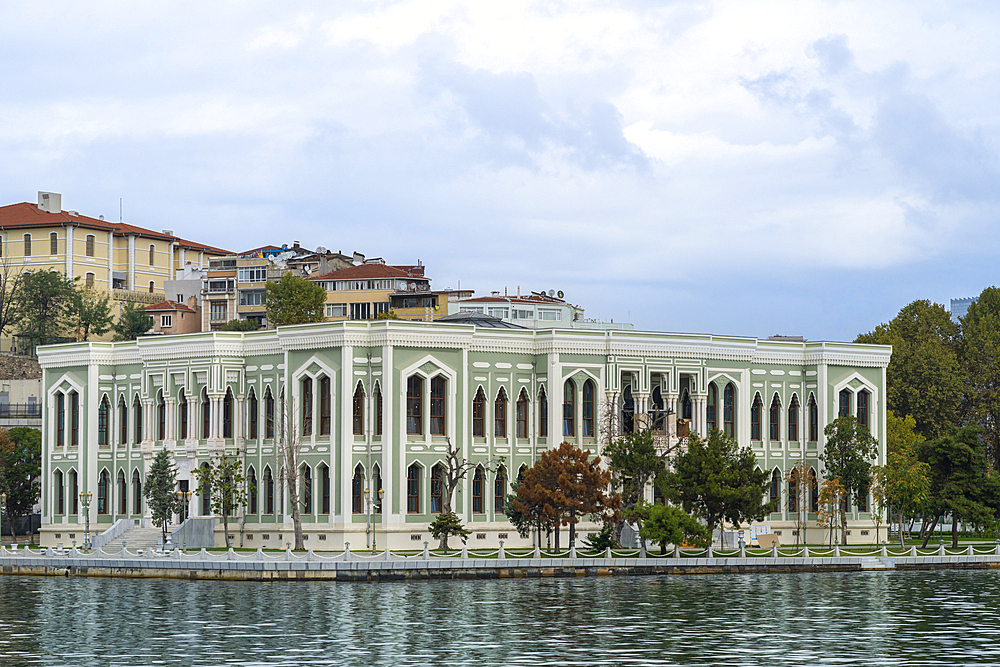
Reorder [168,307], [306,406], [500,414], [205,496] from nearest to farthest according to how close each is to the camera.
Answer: [306,406] → [500,414] → [205,496] → [168,307]

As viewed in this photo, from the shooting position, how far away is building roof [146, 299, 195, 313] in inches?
5842

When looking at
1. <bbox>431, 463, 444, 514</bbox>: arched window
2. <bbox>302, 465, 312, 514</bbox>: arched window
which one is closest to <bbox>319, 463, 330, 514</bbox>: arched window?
<bbox>302, 465, 312, 514</bbox>: arched window

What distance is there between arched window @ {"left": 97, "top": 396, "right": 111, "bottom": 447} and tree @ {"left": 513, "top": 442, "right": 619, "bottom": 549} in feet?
85.4

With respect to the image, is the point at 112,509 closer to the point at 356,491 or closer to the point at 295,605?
the point at 356,491

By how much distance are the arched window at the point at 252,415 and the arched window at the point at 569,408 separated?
15.7m

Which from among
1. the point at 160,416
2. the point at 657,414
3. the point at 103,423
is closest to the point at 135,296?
the point at 103,423

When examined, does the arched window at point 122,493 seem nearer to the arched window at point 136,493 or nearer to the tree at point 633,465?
the arched window at point 136,493

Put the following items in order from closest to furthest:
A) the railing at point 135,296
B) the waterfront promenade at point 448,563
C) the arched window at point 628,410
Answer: the waterfront promenade at point 448,563 < the arched window at point 628,410 < the railing at point 135,296

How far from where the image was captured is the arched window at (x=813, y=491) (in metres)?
92.7

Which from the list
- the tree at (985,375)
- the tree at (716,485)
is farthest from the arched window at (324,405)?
Result: the tree at (985,375)

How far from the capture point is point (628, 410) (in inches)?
3474

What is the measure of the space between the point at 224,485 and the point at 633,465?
64.9ft

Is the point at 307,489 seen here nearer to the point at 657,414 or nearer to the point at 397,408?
the point at 397,408

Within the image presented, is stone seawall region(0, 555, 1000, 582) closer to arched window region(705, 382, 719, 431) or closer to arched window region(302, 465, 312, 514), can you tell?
arched window region(302, 465, 312, 514)
